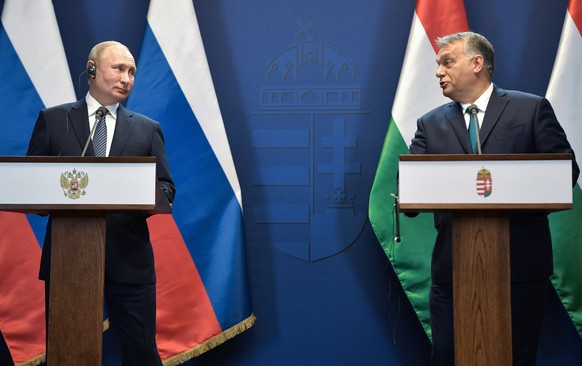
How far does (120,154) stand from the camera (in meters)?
3.05

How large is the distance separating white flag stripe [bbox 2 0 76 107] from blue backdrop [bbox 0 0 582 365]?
74cm

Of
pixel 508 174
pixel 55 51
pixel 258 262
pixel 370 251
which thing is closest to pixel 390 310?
pixel 370 251

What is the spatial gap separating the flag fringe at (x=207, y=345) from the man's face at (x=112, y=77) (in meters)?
1.30

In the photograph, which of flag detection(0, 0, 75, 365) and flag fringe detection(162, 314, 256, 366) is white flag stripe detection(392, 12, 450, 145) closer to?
flag fringe detection(162, 314, 256, 366)

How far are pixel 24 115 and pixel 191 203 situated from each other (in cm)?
91

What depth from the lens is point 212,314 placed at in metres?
3.90

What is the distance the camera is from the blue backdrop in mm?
4062

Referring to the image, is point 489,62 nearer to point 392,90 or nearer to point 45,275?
point 392,90

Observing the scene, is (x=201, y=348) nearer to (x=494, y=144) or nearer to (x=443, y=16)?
(x=494, y=144)

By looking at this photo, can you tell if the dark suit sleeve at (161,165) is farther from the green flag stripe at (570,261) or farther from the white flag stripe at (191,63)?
the green flag stripe at (570,261)

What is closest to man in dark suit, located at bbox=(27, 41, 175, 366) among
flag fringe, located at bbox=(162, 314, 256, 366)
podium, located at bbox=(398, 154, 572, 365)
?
flag fringe, located at bbox=(162, 314, 256, 366)

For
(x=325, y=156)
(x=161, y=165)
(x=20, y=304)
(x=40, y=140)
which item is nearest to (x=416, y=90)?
(x=325, y=156)

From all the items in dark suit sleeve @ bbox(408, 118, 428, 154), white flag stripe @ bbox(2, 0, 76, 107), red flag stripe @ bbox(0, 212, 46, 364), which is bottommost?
red flag stripe @ bbox(0, 212, 46, 364)

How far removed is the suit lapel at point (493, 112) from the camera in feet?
9.76
